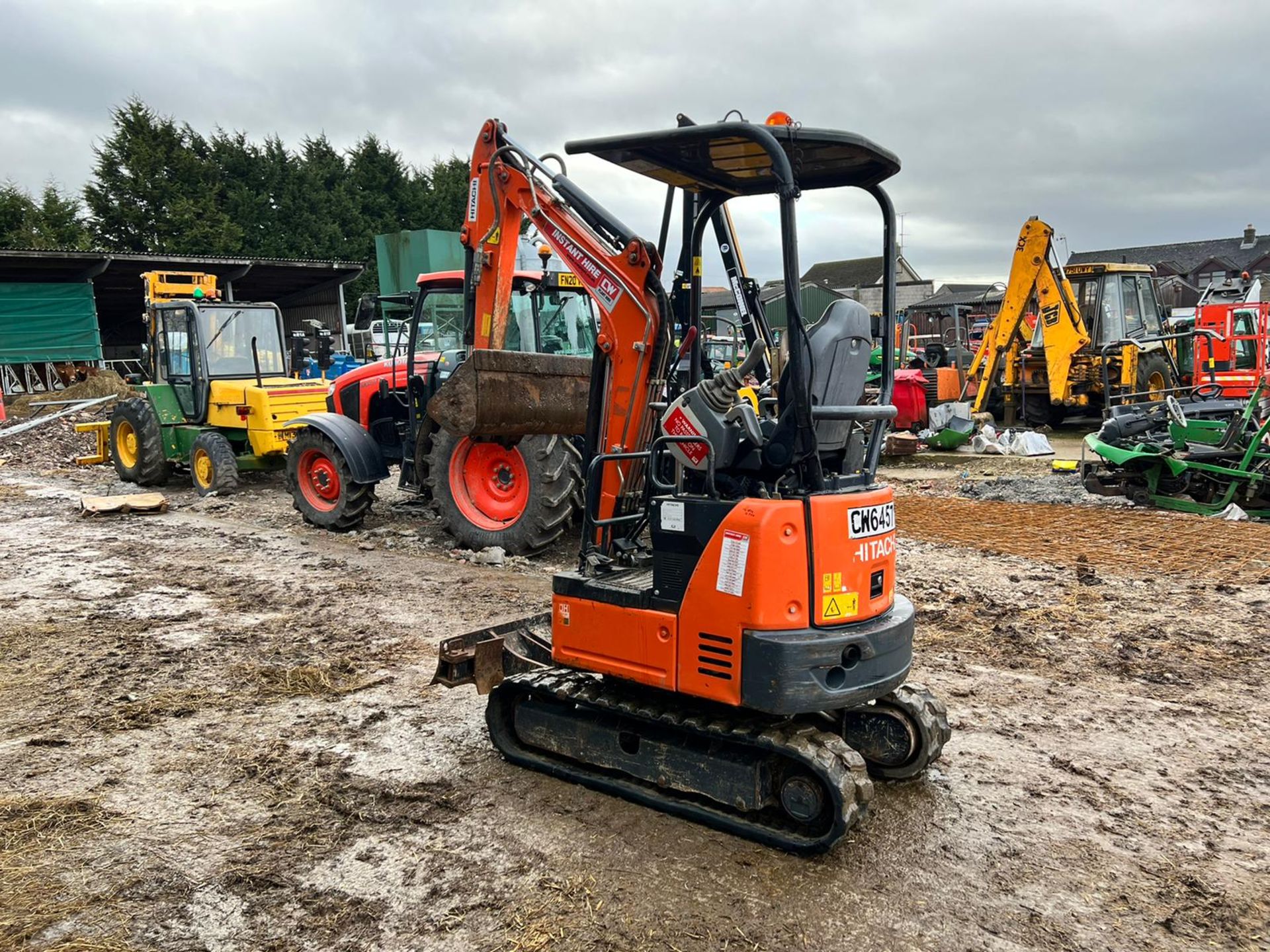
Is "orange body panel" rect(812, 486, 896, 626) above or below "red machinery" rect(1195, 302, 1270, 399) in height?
below

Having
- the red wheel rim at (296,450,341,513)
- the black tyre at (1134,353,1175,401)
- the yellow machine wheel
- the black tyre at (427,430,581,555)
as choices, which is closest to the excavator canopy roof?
the black tyre at (427,430,581,555)

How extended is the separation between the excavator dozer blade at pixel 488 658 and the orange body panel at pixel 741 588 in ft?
3.34

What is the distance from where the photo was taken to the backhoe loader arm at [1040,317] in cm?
1513

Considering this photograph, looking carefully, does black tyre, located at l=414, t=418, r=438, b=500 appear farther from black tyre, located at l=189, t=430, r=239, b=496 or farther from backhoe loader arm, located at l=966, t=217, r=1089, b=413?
backhoe loader arm, located at l=966, t=217, r=1089, b=413

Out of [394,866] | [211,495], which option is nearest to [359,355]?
[211,495]

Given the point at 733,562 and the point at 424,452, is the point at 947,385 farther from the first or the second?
the point at 733,562

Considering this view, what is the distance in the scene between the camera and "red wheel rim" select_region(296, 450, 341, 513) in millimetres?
9453

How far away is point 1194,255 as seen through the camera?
59469 mm

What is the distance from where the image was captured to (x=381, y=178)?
44312 millimetres

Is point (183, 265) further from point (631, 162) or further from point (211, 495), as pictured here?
point (631, 162)

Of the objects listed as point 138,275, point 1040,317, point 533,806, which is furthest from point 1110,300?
point 138,275

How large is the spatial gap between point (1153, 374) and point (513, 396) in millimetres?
13414

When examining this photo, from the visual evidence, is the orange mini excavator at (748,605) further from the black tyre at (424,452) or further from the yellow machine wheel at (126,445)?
the yellow machine wheel at (126,445)

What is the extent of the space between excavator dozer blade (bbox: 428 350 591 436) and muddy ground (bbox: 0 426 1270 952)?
4.80 ft
